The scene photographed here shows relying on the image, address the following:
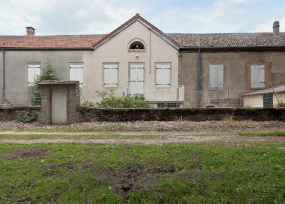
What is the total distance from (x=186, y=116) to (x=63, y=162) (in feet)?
28.2

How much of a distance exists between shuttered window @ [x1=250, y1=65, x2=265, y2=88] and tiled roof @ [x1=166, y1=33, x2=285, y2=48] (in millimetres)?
1711

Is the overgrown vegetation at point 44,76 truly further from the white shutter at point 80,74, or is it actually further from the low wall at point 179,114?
the low wall at point 179,114

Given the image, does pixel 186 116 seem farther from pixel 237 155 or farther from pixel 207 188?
pixel 207 188

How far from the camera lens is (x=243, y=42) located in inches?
752

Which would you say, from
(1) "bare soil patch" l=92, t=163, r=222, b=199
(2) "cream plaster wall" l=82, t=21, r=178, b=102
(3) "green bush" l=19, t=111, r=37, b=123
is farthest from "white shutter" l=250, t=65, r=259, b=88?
(1) "bare soil patch" l=92, t=163, r=222, b=199

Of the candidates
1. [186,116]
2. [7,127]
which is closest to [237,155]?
[186,116]

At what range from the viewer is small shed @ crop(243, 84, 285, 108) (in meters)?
14.6

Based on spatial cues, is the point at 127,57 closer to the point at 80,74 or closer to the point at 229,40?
the point at 80,74

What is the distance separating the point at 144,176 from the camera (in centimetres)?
483

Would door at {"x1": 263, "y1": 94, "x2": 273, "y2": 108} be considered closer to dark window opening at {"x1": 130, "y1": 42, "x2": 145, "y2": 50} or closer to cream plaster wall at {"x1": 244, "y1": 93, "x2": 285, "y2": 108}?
cream plaster wall at {"x1": 244, "y1": 93, "x2": 285, "y2": 108}

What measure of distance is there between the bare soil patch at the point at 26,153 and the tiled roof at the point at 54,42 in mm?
13703

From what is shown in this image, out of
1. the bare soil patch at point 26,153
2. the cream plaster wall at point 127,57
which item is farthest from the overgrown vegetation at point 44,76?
the bare soil patch at point 26,153

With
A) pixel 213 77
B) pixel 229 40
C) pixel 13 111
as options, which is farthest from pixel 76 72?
pixel 229 40

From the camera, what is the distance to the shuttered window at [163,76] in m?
19.0
